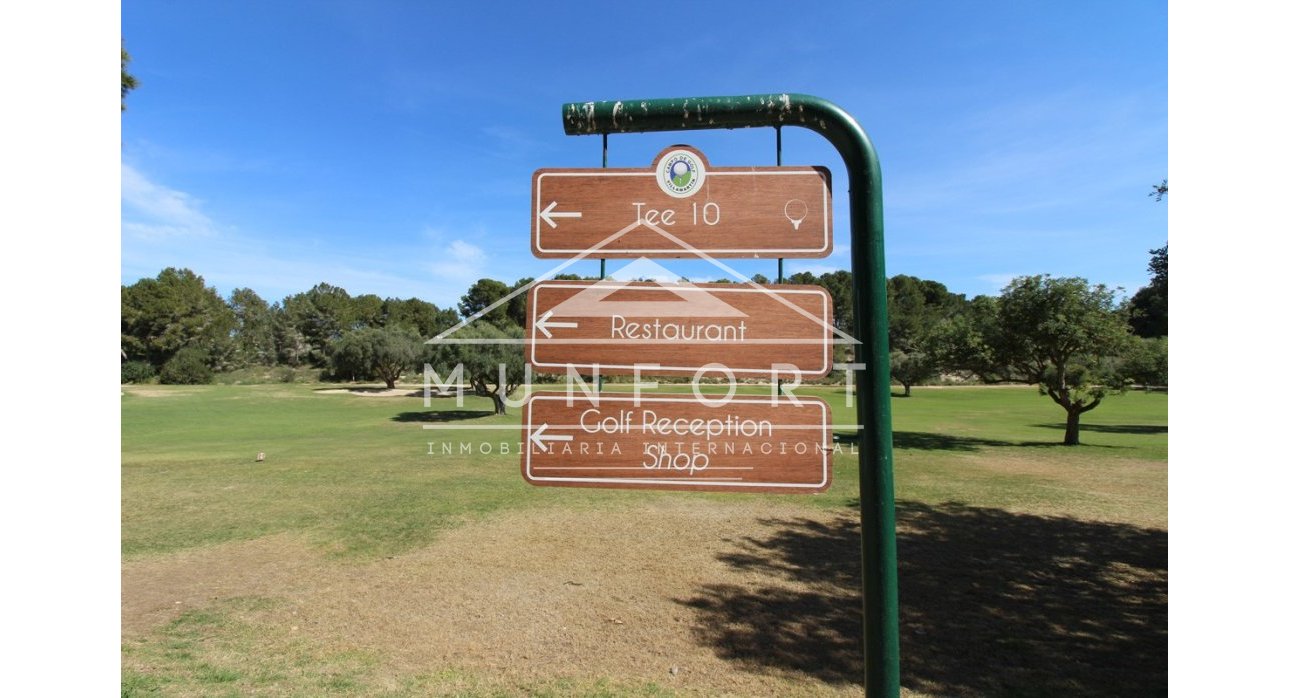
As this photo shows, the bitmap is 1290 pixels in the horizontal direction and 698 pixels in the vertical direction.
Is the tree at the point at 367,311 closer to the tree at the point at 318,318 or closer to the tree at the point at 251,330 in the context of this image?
the tree at the point at 318,318

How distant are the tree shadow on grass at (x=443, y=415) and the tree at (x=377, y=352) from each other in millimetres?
17556

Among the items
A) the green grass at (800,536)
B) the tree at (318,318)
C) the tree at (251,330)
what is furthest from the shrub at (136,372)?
the green grass at (800,536)

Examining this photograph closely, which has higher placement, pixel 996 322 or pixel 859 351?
pixel 996 322

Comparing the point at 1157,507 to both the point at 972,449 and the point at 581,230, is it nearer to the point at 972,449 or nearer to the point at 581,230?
the point at 972,449

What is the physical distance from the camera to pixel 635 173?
240cm

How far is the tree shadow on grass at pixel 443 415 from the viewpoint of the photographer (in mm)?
31828

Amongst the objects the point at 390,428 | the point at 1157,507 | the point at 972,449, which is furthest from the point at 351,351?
the point at 1157,507

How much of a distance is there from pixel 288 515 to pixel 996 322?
2600 centimetres

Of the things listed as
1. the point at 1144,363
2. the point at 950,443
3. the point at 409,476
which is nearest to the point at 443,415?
the point at 409,476

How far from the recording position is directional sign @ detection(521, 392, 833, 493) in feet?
7.70

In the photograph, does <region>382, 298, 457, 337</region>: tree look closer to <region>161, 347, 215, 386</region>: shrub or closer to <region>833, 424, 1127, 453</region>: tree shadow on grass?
<region>161, 347, 215, 386</region>: shrub

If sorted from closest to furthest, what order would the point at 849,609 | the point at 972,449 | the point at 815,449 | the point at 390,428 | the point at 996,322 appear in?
the point at 815,449, the point at 849,609, the point at 972,449, the point at 996,322, the point at 390,428

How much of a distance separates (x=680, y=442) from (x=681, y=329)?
51cm

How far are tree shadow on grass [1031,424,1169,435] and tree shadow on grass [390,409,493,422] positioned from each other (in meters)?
32.9
